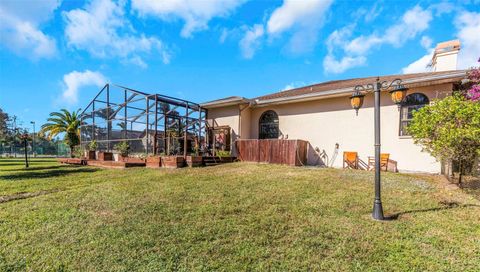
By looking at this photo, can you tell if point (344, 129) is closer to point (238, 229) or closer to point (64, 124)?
point (238, 229)

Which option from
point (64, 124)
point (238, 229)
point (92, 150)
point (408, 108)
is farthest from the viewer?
point (64, 124)

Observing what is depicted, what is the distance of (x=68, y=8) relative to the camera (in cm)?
933

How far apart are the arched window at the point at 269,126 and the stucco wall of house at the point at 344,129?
249 mm

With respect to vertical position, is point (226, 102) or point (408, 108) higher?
point (226, 102)

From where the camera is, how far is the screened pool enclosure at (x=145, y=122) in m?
11.3

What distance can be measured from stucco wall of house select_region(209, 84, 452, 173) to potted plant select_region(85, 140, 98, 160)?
8.11 meters

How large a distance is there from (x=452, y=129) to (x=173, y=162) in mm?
8932

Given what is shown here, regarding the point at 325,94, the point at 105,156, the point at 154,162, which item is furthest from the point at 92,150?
the point at 325,94

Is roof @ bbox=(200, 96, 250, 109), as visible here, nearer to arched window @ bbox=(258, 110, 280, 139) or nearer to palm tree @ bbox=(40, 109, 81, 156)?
arched window @ bbox=(258, 110, 280, 139)

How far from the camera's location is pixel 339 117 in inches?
396

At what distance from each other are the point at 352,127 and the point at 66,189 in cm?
1045

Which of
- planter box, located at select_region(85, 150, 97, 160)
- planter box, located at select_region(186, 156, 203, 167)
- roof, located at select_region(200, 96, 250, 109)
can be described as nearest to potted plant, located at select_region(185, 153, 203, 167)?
planter box, located at select_region(186, 156, 203, 167)

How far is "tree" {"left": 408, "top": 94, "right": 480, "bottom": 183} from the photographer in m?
5.22

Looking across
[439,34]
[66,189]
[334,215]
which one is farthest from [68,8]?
[439,34]
